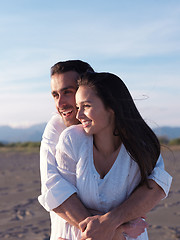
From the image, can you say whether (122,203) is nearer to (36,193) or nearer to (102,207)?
(102,207)

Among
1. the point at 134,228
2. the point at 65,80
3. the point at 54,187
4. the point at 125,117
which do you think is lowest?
the point at 134,228

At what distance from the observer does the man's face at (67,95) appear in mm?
2670

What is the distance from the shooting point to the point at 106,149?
2410mm

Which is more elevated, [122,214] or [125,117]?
[125,117]

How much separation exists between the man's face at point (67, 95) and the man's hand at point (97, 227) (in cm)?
78

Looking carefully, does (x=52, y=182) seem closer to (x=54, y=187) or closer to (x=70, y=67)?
(x=54, y=187)

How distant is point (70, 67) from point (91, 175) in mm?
890

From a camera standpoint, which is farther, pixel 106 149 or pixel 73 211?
pixel 106 149

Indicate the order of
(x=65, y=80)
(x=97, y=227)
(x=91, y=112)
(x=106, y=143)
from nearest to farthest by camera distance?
(x=97, y=227), (x=91, y=112), (x=106, y=143), (x=65, y=80)

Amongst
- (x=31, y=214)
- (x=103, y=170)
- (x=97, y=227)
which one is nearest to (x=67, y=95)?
(x=103, y=170)

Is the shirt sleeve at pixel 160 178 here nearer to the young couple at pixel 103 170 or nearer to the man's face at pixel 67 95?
the young couple at pixel 103 170

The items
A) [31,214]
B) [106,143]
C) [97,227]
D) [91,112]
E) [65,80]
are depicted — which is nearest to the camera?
[97,227]

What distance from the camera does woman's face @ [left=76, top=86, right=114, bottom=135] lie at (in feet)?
7.48

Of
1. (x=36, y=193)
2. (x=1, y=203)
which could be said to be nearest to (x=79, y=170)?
(x=1, y=203)
